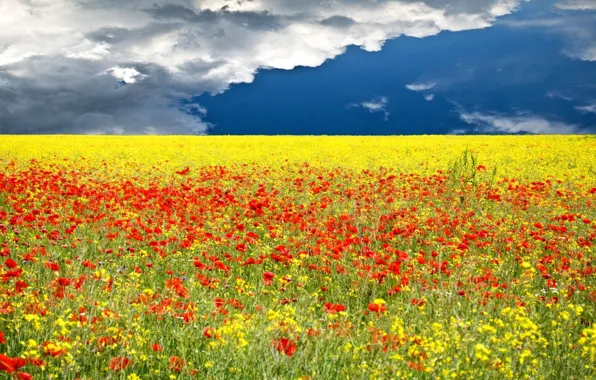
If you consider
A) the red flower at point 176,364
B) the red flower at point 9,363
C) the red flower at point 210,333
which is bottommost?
the red flower at point 176,364

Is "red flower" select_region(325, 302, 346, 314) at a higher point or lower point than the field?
higher

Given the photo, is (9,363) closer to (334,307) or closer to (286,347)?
(286,347)

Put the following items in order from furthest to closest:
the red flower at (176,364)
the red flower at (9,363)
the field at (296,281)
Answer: the field at (296,281)
the red flower at (176,364)
the red flower at (9,363)

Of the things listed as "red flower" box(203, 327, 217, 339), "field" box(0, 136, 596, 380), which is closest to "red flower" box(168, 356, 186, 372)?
"field" box(0, 136, 596, 380)

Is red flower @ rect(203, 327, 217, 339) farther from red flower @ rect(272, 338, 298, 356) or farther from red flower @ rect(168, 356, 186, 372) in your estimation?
red flower @ rect(272, 338, 298, 356)

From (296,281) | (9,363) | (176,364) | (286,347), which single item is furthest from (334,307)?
(296,281)

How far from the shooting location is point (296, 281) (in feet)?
20.0

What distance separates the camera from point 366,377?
3.47 meters

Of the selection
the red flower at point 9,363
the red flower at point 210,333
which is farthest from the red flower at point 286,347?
the red flower at point 9,363

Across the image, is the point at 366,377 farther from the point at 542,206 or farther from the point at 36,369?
the point at 542,206

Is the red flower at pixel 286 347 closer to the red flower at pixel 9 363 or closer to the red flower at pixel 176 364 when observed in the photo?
the red flower at pixel 176 364

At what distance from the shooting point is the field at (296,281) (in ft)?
11.4

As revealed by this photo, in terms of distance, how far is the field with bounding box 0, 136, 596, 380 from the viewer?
3.47 metres

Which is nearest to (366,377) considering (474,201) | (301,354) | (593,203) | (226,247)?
(301,354)
